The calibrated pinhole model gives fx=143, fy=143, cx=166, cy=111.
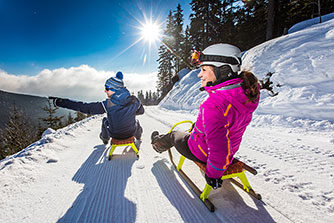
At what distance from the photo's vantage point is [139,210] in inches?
59.2

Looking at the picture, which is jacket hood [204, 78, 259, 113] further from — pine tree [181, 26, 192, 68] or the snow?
pine tree [181, 26, 192, 68]

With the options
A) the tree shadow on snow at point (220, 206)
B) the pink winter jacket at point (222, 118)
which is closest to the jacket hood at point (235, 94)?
the pink winter jacket at point (222, 118)

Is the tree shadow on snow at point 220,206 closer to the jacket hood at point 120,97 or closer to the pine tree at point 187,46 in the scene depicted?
the jacket hood at point 120,97

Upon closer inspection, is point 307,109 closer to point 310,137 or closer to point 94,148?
point 310,137

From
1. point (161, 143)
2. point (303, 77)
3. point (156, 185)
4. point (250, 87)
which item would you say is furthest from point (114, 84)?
point (303, 77)

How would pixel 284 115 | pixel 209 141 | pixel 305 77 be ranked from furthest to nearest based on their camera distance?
pixel 305 77 < pixel 284 115 < pixel 209 141

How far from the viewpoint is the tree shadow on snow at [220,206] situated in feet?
4.51

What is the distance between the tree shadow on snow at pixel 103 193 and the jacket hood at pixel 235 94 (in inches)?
58.2

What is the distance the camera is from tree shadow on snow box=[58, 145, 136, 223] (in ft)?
4.74

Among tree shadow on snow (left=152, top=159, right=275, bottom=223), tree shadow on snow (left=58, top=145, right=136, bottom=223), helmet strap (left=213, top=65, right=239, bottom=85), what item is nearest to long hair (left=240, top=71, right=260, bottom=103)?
helmet strap (left=213, top=65, right=239, bottom=85)

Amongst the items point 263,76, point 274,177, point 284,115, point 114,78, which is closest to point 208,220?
point 274,177

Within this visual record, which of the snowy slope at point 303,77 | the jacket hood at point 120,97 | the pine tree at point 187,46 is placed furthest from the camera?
the pine tree at point 187,46

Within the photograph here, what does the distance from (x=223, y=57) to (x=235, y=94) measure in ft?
1.45

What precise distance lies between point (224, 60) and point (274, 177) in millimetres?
1690
